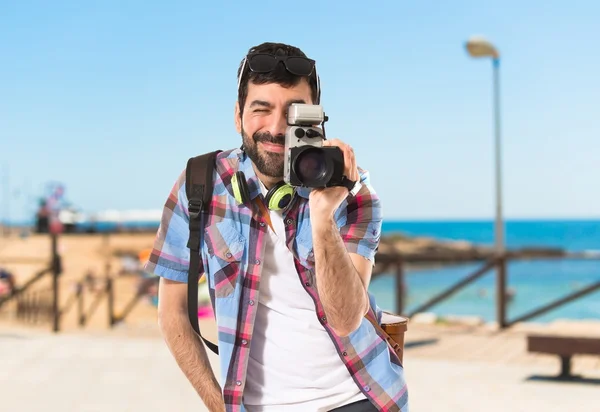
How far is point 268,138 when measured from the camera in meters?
1.79

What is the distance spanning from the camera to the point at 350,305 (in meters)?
1.70

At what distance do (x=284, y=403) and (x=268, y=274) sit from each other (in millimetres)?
284

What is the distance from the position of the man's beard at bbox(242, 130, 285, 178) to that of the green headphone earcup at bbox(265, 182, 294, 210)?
4 centimetres

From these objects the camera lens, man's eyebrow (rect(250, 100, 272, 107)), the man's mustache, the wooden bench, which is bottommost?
the wooden bench

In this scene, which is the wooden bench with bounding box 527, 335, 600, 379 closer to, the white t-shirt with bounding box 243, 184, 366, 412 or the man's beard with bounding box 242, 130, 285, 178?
the white t-shirt with bounding box 243, 184, 366, 412

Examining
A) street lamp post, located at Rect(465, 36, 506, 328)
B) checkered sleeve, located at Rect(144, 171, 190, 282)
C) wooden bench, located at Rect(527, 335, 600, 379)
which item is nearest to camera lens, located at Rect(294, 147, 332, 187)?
checkered sleeve, located at Rect(144, 171, 190, 282)

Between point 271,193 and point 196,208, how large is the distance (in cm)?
17

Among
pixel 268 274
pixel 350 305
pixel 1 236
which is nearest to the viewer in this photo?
pixel 350 305

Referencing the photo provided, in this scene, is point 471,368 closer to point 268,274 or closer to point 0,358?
point 0,358

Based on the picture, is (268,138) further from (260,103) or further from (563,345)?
(563,345)

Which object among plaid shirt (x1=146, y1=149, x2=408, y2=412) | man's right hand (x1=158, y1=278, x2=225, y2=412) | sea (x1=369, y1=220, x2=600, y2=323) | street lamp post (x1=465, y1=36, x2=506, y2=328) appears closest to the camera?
plaid shirt (x1=146, y1=149, x2=408, y2=412)

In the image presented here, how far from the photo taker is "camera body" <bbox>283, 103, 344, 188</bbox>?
1.67 meters

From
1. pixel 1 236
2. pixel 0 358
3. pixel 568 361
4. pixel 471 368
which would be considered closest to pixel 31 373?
pixel 0 358

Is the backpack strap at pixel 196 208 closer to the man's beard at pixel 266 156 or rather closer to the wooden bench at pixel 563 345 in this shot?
the man's beard at pixel 266 156
